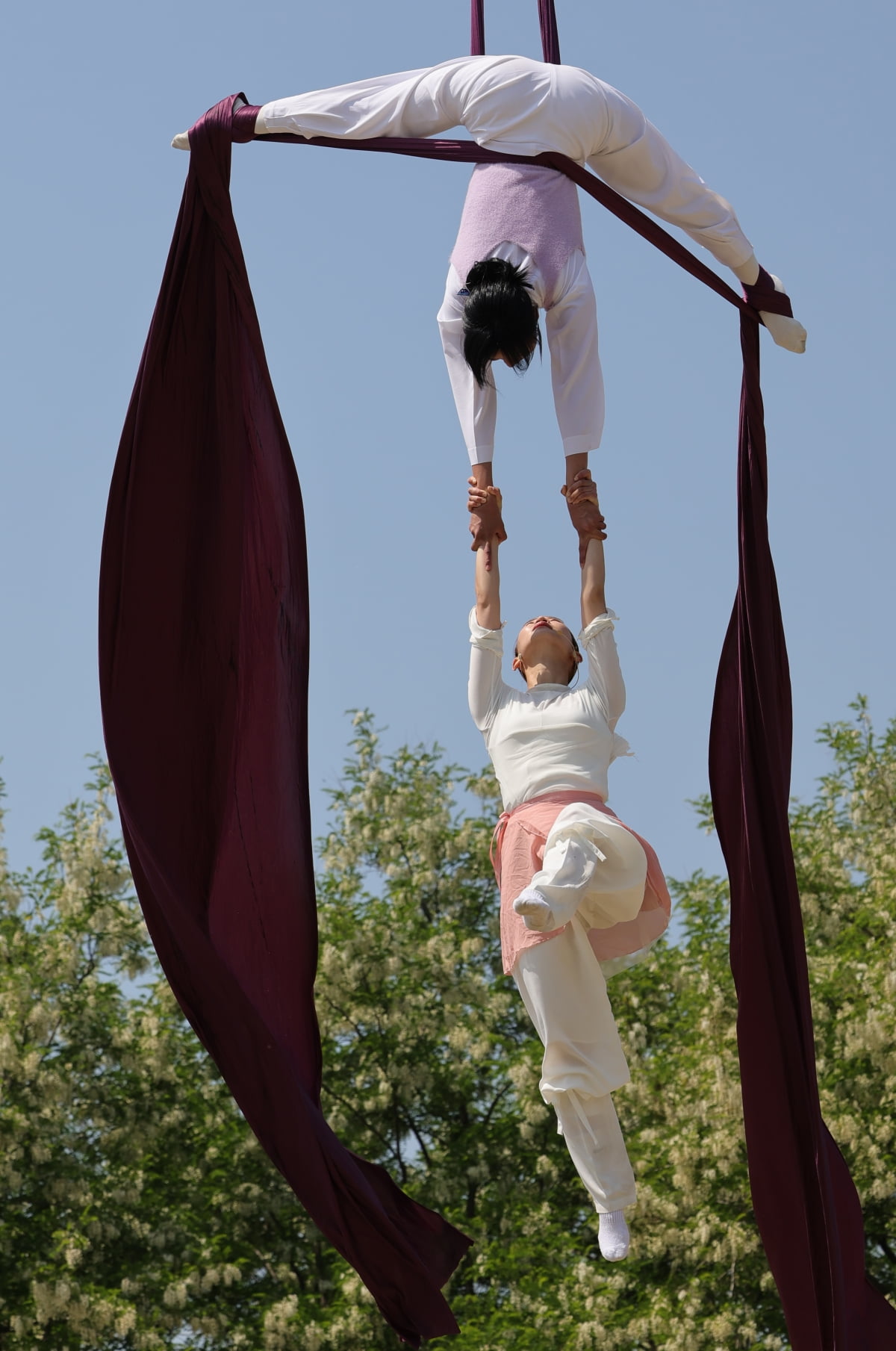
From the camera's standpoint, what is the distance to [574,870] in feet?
18.4

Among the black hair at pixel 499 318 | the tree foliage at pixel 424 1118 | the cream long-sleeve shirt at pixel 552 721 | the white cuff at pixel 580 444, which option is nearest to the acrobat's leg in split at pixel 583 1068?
the cream long-sleeve shirt at pixel 552 721

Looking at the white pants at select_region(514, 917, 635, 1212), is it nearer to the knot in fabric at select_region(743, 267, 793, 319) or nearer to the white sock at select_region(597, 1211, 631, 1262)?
the white sock at select_region(597, 1211, 631, 1262)

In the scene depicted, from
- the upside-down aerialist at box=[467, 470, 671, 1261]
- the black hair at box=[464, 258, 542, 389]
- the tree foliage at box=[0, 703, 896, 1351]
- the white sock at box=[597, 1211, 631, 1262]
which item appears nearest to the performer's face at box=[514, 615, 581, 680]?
the upside-down aerialist at box=[467, 470, 671, 1261]

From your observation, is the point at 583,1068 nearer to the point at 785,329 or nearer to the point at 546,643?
Answer: the point at 546,643

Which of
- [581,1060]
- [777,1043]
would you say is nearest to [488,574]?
[581,1060]

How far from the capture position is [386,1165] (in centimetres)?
1413

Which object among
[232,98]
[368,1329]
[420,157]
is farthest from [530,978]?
[368,1329]

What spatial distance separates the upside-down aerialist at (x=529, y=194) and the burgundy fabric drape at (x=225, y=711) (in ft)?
1.87

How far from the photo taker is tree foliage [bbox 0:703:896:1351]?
12.6 meters

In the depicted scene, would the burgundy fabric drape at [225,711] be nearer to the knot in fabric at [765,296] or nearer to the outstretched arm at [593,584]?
the outstretched arm at [593,584]

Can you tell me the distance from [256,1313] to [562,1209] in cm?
231

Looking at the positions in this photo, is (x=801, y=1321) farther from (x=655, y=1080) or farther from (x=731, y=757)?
(x=655, y=1080)

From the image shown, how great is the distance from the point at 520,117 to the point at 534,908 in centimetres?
230

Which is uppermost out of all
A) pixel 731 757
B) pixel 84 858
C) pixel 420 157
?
pixel 84 858
